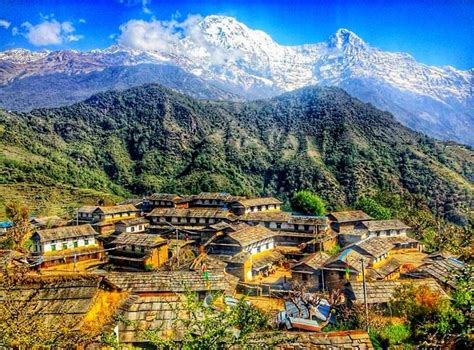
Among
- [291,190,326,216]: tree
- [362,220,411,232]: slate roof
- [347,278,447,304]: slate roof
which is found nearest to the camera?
[347,278,447,304]: slate roof

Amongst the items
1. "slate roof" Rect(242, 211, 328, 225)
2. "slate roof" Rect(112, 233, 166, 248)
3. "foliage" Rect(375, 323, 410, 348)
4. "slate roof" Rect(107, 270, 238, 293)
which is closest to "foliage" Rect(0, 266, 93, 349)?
"foliage" Rect(375, 323, 410, 348)

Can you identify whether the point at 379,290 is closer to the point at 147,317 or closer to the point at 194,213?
the point at 147,317

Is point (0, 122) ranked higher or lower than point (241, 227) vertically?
higher

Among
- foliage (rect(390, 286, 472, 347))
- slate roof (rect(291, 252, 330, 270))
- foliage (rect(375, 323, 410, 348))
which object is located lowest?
foliage (rect(375, 323, 410, 348))

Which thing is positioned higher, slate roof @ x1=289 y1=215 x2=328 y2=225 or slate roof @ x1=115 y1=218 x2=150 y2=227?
slate roof @ x1=115 y1=218 x2=150 y2=227

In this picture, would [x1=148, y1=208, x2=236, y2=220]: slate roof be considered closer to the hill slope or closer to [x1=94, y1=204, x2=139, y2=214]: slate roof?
[x1=94, y1=204, x2=139, y2=214]: slate roof

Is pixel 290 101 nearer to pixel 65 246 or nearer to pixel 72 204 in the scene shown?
pixel 72 204

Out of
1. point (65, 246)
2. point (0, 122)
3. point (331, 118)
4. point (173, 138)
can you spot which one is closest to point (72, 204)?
point (65, 246)

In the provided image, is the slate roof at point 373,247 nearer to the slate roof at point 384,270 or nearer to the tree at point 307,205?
the slate roof at point 384,270

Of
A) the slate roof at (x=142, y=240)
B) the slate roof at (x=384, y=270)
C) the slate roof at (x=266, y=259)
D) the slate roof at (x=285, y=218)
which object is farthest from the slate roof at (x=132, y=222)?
the slate roof at (x=384, y=270)
